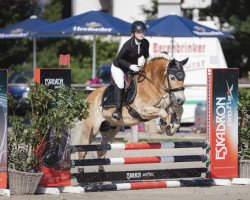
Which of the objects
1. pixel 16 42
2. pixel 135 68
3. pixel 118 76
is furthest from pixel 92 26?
pixel 16 42

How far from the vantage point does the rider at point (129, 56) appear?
12.2 m

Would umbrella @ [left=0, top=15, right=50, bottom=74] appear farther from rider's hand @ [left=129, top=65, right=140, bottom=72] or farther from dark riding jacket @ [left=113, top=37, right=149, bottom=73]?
rider's hand @ [left=129, top=65, right=140, bottom=72]

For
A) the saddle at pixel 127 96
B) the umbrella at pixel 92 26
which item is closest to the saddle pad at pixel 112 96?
the saddle at pixel 127 96

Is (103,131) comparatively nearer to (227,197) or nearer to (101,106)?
(101,106)

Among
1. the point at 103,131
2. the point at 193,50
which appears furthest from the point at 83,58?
the point at 103,131

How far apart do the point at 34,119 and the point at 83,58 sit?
2629 cm

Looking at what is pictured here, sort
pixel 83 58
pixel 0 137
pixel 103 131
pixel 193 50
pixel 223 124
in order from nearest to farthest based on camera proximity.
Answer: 1. pixel 0 137
2. pixel 223 124
3. pixel 103 131
4. pixel 193 50
5. pixel 83 58

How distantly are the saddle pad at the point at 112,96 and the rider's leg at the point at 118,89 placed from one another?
0.10 metres

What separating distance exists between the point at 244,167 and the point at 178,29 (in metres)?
9.24

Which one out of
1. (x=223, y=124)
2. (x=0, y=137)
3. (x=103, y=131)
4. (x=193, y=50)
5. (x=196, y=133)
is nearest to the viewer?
(x=0, y=137)

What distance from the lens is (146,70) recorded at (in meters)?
12.5

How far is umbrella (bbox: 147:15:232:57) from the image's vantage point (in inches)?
829

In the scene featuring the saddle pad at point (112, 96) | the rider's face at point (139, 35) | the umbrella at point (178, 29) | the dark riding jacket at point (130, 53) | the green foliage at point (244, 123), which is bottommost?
the green foliage at point (244, 123)

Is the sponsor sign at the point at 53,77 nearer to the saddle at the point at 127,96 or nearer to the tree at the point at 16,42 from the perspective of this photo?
the saddle at the point at 127,96
